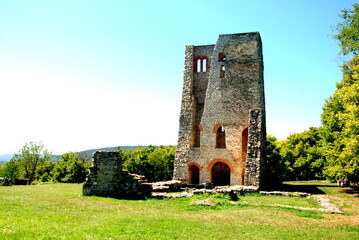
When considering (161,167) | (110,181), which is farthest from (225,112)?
(161,167)

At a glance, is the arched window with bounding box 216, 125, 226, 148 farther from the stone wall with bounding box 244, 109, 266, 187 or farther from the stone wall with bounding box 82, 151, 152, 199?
the stone wall with bounding box 82, 151, 152, 199

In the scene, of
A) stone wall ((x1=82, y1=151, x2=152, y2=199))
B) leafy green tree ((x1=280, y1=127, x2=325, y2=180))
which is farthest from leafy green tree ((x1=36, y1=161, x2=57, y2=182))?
leafy green tree ((x1=280, y1=127, x2=325, y2=180))

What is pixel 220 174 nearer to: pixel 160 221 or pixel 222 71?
pixel 222 71

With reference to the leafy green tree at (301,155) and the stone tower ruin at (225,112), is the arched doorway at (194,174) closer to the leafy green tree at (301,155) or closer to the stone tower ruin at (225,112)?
the stone tower ruin at (225,112)

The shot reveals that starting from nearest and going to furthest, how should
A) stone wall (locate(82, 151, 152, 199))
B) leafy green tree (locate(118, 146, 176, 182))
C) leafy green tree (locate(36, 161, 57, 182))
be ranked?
stone wall (locate(82, 151, 152, 199)), leafy green tree (locate(118, 146, 176, 182)), leafy green tree (locate(36, 161, 57, 182))

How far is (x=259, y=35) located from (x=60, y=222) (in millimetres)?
20973

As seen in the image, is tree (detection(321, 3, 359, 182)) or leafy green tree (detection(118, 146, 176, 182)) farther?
leafy green tree (detection(118, 146, 176, 182))

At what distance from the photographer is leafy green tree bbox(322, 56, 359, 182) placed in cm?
1443

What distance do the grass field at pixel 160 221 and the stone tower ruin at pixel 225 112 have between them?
373 inches

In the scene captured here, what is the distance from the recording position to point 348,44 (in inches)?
755

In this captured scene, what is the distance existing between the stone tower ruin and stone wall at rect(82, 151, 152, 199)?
9.08 meters

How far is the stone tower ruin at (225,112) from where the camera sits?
2197 centimetres

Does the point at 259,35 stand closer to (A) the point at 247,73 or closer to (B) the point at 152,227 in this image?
(A) the point at 247,73

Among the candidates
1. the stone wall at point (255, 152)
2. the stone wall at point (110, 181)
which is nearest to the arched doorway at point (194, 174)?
the stone wall at point (255, 152)
